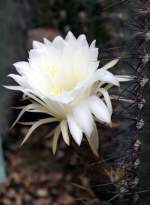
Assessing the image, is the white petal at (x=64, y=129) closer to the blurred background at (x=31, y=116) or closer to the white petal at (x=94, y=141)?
the white petal at (x=94, y=141)

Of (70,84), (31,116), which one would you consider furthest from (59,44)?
(31,116)

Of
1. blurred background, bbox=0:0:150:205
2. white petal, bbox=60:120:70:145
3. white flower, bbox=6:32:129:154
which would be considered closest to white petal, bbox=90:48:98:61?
white flower, bbox=6:32:129:154

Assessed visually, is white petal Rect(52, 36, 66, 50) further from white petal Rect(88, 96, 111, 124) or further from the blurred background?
the blurred background

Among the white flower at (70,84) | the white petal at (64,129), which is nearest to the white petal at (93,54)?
the white flower at (70,84)

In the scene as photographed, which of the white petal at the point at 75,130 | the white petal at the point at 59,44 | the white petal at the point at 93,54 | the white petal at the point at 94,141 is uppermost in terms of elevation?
the white petal at the point at 59,44

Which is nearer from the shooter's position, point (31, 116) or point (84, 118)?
point (84, 118)

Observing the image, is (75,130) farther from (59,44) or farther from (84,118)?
(59,44)
